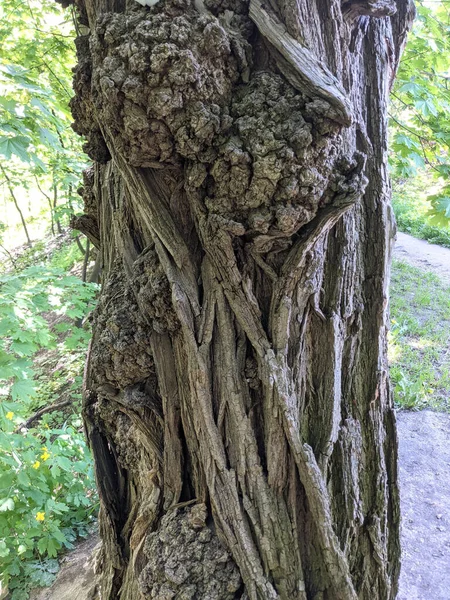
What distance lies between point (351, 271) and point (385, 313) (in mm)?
235

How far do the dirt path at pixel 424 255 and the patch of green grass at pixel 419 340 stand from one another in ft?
2.57

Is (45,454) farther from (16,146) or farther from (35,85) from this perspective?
(35,85)

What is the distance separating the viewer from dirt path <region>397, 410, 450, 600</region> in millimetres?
2705

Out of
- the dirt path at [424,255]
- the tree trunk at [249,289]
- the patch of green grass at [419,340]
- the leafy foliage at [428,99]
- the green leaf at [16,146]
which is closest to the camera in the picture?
the tree trunk at [249,289]

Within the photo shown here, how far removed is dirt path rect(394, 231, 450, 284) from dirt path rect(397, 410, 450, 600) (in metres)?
→ 4.61

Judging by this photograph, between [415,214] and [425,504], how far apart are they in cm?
1070

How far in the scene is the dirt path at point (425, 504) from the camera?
8.87 feet

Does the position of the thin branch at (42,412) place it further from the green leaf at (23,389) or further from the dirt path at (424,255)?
the dirt path at (424,255)

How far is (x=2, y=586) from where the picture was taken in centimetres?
288

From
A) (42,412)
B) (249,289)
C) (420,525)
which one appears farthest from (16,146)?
(420,525)

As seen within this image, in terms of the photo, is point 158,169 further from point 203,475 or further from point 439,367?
point 439,367

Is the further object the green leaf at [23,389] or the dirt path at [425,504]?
the dirt path at [425,504]

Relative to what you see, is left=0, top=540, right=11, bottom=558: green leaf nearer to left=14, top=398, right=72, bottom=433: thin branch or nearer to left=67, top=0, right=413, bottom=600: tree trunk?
left=67, top=0, right=413, bottom=600: tree trunk

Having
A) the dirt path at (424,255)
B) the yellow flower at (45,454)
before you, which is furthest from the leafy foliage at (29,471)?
the dirt path at (424,255)
